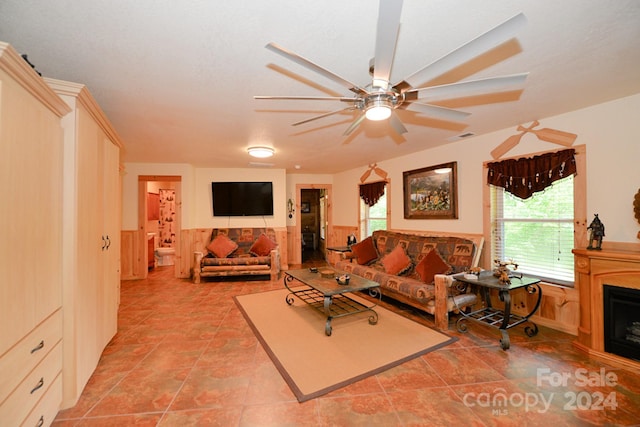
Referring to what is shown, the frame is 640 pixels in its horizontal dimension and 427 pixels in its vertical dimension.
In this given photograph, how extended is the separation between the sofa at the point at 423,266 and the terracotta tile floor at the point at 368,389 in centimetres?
44

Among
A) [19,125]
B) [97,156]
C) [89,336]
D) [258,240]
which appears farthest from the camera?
[258,240]

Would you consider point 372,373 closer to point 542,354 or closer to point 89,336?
point 542,354

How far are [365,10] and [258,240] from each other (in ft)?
15.9

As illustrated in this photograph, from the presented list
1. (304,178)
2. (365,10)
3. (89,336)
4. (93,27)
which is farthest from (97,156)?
(304,178)

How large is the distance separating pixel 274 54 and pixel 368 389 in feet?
8.19

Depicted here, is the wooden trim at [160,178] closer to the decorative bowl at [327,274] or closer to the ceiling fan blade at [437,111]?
the decorative bowl at [327,274]

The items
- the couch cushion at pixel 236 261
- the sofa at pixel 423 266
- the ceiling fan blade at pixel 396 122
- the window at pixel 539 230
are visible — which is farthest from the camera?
the couch cushion at pixel 236 261

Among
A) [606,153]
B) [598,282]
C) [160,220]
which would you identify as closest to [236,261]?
[160,220]

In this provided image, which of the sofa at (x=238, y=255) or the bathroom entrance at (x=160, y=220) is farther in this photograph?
the bathroom entrance at (x=160, y=220)

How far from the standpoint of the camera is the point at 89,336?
197 centimetres

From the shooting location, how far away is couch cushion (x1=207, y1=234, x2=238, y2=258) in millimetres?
5332

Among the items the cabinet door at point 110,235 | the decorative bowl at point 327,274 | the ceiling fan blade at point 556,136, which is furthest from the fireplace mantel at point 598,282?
the cabinet door at point 110,235

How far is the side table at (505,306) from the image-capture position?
8.16 ft

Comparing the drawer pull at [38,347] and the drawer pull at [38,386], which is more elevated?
the drawer pull at [38,347]
